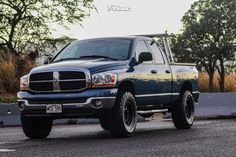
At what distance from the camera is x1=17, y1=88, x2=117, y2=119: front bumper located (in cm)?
1023

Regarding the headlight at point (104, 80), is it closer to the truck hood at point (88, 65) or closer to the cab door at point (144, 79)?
the truck hood at point (88, 65)

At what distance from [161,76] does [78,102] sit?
2605 millimetres

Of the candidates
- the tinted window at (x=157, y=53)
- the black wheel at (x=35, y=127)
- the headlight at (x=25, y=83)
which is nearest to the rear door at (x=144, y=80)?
the tinted window at (x=157, y=53)

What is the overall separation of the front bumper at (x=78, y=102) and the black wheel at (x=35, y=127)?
0.56 meters

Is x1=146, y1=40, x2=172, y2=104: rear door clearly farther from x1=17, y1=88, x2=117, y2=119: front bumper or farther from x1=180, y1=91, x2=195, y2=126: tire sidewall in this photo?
x1=17, y1=88, x2=117, y2=119: front bumper

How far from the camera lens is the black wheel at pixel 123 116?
10.4 metres

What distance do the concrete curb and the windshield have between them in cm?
534

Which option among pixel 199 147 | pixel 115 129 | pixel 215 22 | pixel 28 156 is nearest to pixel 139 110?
pixel 115 129

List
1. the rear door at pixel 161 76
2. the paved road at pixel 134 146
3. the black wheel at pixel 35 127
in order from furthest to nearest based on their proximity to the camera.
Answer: the rear door at pixel 161 76
the black wheel at pixel 35 127
the paved road at pixel 134 146

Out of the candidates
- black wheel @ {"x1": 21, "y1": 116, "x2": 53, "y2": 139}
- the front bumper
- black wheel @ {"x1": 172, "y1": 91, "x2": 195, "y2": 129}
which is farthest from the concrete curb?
the front bumper

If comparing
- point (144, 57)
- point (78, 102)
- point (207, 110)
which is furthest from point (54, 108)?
point (207, 110)

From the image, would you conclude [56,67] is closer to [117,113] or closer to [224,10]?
[117,113]

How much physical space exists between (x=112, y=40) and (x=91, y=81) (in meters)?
1.78

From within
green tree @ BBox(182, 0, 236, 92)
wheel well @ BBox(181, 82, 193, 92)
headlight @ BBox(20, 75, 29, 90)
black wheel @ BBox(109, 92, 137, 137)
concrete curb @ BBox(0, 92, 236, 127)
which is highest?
green tree @ BBox(182, 0, 236, 92)
